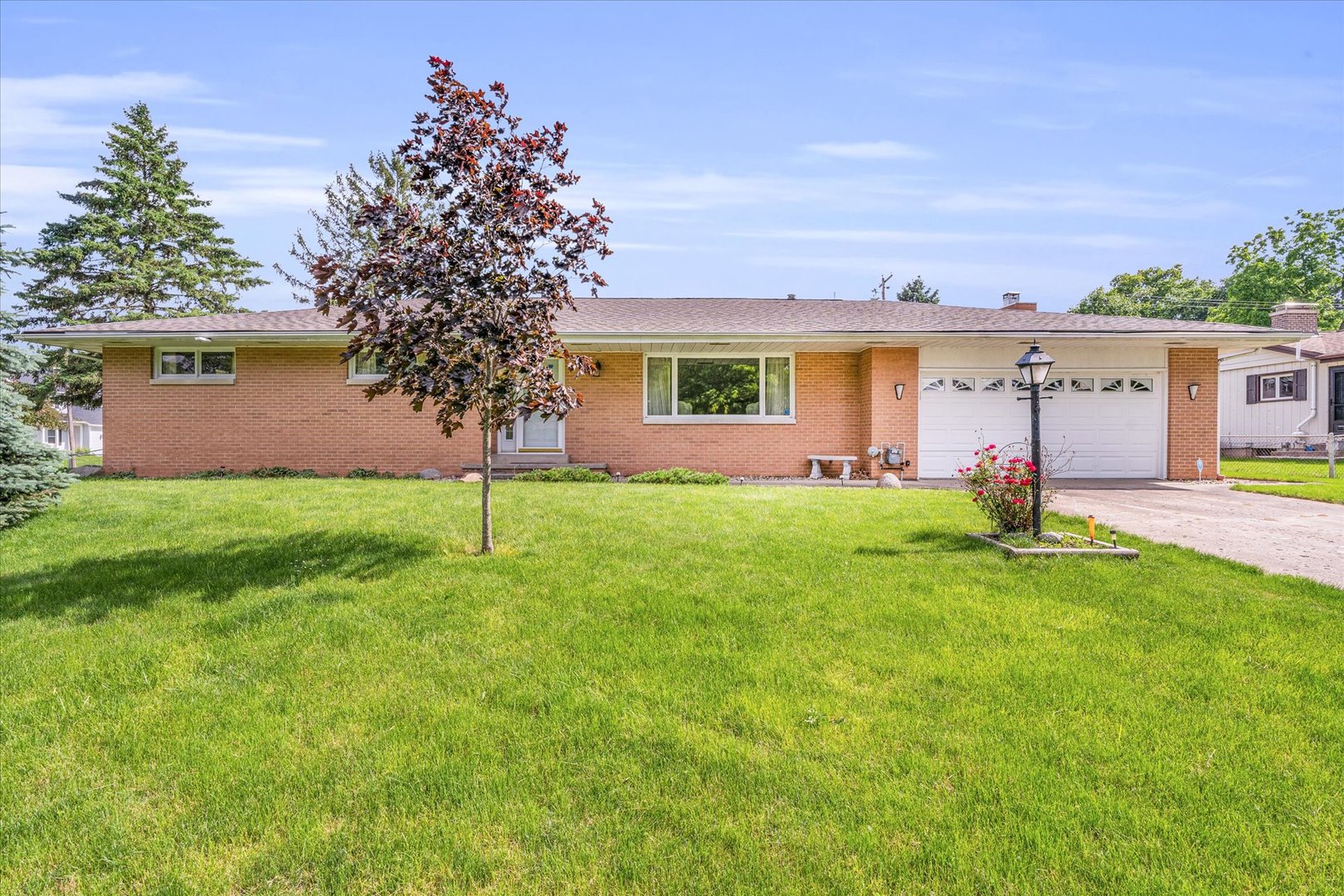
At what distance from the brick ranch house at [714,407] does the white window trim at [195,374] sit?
4 cm

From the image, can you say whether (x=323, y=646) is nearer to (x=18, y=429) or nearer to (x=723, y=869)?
(x=723, y=869)

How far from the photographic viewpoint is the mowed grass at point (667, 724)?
7.06ft

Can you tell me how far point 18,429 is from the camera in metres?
7.39

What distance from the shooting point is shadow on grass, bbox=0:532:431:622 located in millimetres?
4820

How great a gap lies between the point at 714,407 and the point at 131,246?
3050 cm

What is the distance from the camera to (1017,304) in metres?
17.0

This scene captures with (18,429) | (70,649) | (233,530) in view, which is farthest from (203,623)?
(18,429)

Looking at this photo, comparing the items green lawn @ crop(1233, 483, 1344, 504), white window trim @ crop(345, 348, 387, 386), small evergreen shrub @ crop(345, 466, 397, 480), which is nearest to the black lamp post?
green lawn @ crop(1233, 483, 1344, 504)

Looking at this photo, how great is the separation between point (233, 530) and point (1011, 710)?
7.29 metres

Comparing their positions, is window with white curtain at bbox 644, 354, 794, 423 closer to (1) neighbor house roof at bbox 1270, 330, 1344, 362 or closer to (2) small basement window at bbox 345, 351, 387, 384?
(2) small basement window at bbox 345, 351, 387, 384

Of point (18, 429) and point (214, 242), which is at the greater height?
point (214, 242)

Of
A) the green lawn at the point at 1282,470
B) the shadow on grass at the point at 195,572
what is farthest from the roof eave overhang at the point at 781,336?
the shadow on grass at the point at 195,572

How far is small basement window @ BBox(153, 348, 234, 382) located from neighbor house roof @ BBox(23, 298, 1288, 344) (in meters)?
0.60

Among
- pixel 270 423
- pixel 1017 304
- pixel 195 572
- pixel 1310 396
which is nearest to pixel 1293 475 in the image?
pixel 1017 304
